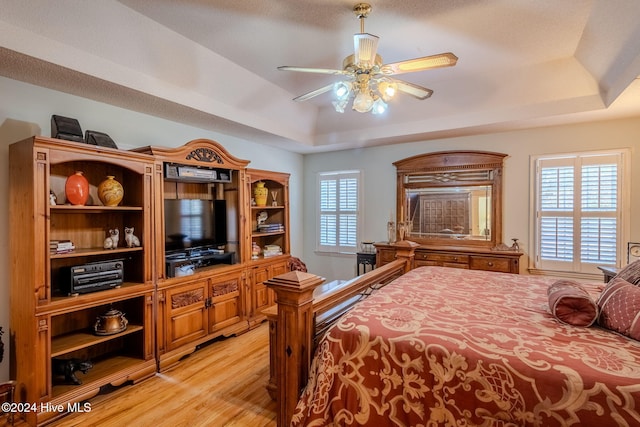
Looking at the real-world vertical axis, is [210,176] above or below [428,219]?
above

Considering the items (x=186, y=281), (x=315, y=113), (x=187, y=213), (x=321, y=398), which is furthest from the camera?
(x=315, y=113)

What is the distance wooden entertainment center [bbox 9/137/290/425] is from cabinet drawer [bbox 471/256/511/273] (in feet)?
8.65

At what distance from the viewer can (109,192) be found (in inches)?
102

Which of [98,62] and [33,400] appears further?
[98,62]

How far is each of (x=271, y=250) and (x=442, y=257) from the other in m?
2.32

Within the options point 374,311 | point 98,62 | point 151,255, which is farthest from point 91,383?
point 98,62

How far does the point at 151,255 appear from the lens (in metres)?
2.76

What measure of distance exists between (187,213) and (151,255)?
0.66m

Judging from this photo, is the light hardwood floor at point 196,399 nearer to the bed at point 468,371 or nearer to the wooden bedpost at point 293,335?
the wooden bedpost at point 293,335

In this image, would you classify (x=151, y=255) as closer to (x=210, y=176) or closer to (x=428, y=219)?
(x=210, y=176)

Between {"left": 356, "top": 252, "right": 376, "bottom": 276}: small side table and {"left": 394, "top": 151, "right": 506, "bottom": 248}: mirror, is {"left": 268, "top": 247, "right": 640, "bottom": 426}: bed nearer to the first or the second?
{"left": 394, "top": 151, "right": 506, "bottom": 248}: mirror

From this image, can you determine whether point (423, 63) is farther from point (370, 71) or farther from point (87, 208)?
point (87, 208)

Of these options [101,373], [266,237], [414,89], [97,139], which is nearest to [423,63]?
[414,89]

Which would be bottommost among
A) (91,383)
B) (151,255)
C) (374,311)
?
(91,383)
